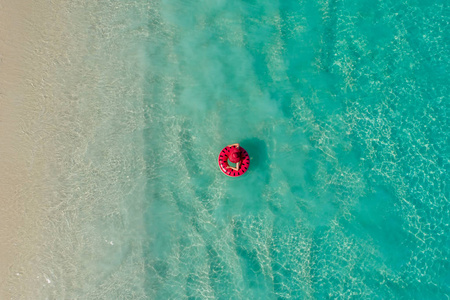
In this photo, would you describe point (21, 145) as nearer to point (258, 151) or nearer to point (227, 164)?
point (227, 164)

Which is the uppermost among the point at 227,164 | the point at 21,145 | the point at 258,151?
the point at 21,145

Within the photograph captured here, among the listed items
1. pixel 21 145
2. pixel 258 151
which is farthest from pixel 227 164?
pixel 21 145

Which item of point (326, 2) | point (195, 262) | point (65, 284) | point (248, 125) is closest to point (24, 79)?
point (65, 284)

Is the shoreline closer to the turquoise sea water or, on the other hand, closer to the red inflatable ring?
the turquoise sea water

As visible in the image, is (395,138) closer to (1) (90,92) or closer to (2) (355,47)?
(2) (355,47)

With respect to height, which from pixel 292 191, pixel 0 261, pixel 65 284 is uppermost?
pixel 292 191

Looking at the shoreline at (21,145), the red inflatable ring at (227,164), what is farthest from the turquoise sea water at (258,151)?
the shoreline at (21,145)

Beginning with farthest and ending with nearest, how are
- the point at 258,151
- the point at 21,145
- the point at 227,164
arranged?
the point at 258,151 → the point at 21,145 → the point at 227,164

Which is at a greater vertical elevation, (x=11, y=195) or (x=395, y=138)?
(x=395, y=138)
